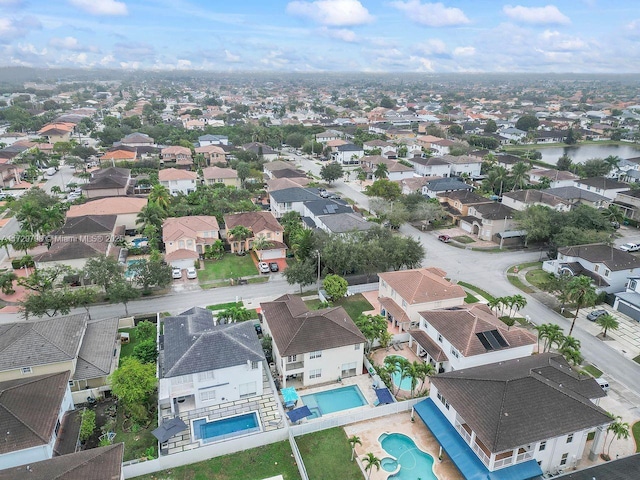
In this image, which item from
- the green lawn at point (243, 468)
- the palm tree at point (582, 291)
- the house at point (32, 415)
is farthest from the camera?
the palm tree at point (582, 291)

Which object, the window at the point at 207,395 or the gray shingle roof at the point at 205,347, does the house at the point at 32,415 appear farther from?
the window at the point at 207,395

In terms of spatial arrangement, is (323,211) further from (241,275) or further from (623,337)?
(623,337)

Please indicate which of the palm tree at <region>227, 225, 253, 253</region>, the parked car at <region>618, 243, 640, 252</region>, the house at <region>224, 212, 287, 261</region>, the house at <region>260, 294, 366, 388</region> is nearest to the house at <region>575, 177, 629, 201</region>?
the parked car at <region>618, 243, 640, 252</region>

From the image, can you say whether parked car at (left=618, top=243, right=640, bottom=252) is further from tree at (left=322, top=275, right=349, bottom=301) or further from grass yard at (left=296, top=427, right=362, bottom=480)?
grass yard at (left=296, top=427, right=362, bottom=480)

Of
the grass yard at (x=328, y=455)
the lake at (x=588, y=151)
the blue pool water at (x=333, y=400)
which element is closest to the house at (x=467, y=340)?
the blue pool water at (x=333, y=400)

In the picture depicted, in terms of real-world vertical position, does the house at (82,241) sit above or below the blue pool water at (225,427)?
above

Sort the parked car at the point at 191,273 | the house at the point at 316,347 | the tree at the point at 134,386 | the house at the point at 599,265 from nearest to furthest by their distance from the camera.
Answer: the tree at the point at 134,386, the house at the point at 316,347, the house at the point at 599,265, the parked car at the point at 191,273

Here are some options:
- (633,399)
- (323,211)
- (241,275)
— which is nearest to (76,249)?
(241,275)
